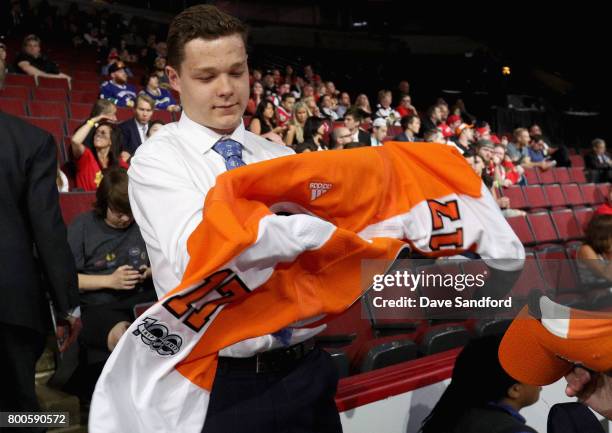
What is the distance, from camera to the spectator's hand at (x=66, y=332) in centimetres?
210

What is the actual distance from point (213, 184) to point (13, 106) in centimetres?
543

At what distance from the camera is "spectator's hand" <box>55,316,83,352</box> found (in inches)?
82.7

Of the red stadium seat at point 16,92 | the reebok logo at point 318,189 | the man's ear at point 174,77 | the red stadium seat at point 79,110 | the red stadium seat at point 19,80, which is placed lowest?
the red stadium seat at point 79,110

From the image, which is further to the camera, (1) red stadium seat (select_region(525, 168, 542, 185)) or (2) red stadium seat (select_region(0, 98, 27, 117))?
(1) red stadium seat (select_region(525, 168, 542, 185))

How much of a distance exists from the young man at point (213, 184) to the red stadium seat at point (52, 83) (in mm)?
6452

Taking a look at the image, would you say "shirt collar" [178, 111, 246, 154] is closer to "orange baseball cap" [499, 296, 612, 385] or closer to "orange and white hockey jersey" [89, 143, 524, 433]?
"orange and white hockey jersey" [89, 143, 524, 433]

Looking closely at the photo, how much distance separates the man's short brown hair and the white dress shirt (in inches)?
5.4

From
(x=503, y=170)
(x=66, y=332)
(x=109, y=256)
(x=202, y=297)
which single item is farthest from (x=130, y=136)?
(x=503, y=170)

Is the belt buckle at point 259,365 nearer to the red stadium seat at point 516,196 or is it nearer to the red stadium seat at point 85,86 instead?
the red stadium seat at point 516,196

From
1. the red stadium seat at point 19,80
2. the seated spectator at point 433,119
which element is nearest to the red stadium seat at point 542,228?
the seated spectator at point 433,119

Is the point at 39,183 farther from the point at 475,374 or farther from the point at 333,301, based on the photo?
the point at 475,374

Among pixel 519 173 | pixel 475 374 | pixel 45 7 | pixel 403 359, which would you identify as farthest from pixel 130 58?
pixel 475 374

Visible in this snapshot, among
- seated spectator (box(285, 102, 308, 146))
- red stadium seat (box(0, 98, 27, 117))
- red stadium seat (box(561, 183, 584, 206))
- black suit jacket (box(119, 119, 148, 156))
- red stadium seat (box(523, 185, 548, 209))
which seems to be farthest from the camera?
red stadium seat (box(561, 183, 584, 206))

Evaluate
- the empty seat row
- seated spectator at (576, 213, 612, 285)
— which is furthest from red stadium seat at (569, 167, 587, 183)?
seated spectator at (576, 213, 612, 285)
